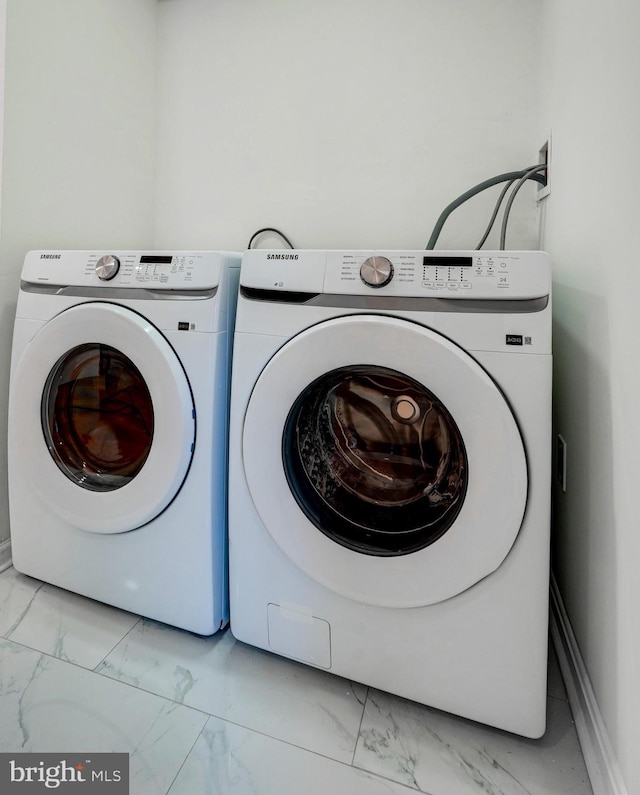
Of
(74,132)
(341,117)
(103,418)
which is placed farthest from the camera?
(341,117)

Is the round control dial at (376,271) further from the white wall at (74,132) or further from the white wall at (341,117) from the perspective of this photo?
the white wall at (74,132)

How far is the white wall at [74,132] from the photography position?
1.29m

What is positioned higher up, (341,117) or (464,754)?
(341,117)

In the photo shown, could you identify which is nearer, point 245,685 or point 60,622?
point 245,685

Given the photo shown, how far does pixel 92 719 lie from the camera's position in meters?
0.91

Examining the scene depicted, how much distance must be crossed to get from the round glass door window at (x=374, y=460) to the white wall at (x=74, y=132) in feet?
3.11

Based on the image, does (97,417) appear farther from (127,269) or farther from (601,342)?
(601,342)

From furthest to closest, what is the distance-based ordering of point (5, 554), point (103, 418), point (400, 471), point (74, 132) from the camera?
point (74, 132)
point (5, 554)
point (103, 418)
point (400, 471)

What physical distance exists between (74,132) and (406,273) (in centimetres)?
129

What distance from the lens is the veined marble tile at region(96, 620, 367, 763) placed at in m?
0.91

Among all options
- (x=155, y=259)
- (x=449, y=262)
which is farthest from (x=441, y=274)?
(x=155, y=259)

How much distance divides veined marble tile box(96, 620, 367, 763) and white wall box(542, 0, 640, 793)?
0.49 meters

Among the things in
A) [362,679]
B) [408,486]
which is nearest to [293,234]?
[408,486]

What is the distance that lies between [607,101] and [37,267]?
130 cm
